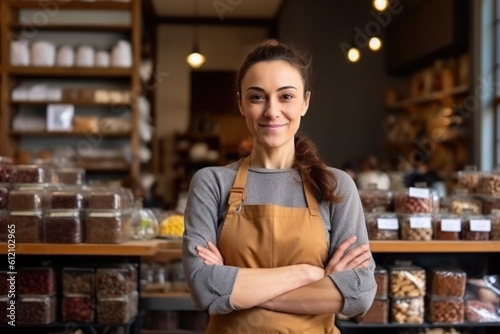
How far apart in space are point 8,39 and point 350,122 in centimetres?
441

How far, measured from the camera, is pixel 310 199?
5.61 feet

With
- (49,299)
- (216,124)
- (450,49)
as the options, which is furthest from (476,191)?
(216,124)

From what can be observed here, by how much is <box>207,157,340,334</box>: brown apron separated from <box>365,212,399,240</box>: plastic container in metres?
1.24

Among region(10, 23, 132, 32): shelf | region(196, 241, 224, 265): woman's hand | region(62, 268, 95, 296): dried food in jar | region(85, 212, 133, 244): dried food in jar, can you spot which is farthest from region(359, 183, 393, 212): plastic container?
region(10, 23, 132, 32): shelf

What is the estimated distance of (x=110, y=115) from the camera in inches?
251

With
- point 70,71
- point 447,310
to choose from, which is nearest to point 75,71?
point 70,71

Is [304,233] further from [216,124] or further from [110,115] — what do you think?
[216,124]

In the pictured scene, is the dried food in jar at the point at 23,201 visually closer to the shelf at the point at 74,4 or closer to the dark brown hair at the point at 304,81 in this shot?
the dark brown hair at the point at 304,81

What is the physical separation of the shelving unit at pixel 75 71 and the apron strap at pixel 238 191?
4.58 m

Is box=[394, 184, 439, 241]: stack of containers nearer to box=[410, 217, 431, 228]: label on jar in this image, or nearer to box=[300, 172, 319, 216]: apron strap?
box=[410, 217, 431, 228]: label on jar

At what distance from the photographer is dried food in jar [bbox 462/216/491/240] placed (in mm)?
2855

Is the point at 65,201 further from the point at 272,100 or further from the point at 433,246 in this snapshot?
the point at 433,246

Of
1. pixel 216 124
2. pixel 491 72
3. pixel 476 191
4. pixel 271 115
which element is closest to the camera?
pixel 271 115

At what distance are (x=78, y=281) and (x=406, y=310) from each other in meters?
1.43
